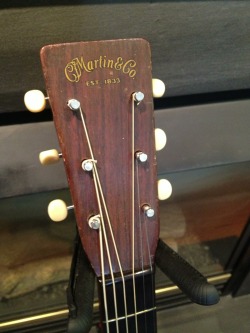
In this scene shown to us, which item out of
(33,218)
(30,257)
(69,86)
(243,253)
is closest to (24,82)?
(69,86)

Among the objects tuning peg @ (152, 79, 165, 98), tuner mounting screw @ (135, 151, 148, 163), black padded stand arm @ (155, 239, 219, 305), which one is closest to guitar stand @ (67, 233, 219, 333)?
black padded stand arm @ (155, 239, 219, 305)

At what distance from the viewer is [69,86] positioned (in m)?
0.47

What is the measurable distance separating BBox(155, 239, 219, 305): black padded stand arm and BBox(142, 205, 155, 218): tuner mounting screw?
8 centimetres

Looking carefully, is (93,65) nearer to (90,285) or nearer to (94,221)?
(94,221)

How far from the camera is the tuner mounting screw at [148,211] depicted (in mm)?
564

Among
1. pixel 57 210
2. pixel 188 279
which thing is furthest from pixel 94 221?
pixel 188 279

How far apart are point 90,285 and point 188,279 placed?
0.16m

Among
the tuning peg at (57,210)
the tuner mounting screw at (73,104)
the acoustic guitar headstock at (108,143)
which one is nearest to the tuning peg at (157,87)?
the acoustic guitar headstock at (108,143)

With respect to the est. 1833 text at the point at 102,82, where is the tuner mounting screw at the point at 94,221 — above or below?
below

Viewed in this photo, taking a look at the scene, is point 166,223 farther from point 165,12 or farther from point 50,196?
point 165,12

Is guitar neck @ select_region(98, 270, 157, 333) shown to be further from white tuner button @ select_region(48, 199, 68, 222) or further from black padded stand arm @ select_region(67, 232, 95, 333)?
white tuner button @ select_region(48, 199, 68, 222)

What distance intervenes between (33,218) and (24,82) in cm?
42

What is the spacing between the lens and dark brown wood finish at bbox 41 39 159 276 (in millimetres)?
468

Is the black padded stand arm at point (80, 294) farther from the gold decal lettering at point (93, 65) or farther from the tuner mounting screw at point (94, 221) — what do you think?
the gold decal lettering at point (93, 65)
